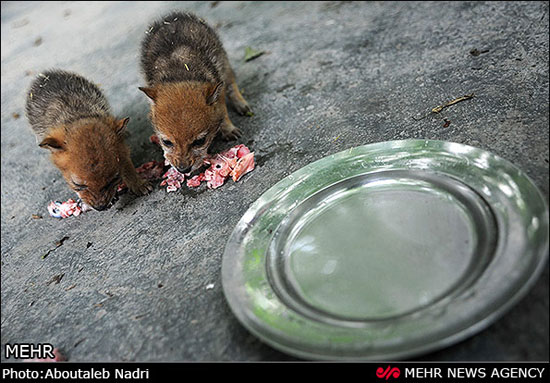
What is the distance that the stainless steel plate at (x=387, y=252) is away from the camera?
1.76 m

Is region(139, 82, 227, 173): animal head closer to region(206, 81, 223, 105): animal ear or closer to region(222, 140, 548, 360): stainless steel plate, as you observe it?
region(206, 81, 223, 105): animal ear

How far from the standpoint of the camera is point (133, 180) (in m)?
3.62

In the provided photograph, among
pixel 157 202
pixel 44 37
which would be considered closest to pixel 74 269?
pixel 157 202

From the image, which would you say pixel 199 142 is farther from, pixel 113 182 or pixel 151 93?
pixel 113 182

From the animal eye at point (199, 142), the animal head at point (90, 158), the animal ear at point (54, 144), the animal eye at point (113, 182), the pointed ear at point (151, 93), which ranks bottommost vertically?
the animal eye at point (113, 182)

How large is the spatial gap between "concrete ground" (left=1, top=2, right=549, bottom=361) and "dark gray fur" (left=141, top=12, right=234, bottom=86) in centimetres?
50

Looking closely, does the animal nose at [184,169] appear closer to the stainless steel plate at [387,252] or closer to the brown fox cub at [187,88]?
the brown fox cub at [187,88]

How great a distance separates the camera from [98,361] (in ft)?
7.80

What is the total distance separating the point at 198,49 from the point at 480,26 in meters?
2.30

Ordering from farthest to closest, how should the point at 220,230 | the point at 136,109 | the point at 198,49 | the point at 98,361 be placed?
the point at 136,109
the point at 198,49
the point at 220,230
the point at 98,361

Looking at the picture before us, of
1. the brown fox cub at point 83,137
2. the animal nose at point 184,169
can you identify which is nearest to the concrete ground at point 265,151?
the animal nose at point 184,169

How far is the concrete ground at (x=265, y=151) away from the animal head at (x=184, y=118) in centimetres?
29

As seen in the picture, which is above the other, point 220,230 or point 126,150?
point 126,150

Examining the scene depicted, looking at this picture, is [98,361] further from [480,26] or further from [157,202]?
[480,26]
